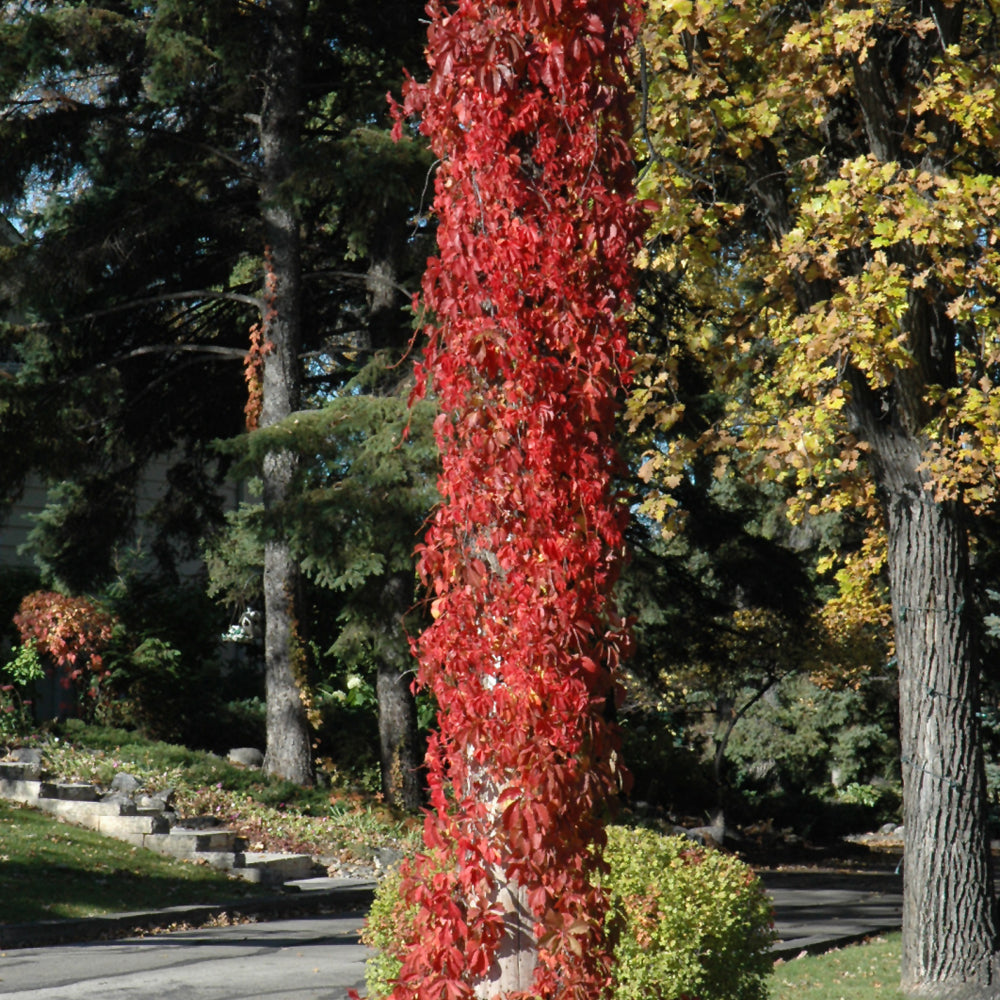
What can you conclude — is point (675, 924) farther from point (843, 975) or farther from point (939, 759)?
point (843, 975)

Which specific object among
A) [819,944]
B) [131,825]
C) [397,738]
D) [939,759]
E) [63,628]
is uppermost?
[63,628]

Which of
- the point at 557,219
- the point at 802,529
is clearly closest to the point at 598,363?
the point at 557,219

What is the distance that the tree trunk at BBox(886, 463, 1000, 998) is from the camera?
8859 mm

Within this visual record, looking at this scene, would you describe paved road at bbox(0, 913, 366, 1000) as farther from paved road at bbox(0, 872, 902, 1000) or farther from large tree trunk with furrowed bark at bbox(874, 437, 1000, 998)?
large tree trunk with furrowed bark at bbox(874, 437, 1000, 998)

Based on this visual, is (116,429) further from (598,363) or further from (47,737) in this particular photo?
(598,363)

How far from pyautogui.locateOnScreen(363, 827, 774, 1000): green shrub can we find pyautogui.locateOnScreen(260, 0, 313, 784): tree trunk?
11.9 meters

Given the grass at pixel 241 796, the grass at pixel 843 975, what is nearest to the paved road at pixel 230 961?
the grass at pixel 843 975

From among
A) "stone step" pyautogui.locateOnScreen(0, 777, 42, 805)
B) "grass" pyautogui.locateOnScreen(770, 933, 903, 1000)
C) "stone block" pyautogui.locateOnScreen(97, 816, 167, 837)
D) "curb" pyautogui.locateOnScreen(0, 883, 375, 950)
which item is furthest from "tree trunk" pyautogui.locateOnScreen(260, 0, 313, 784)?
"grass" pyautogui.locateOnScreen(770, 933, 903, 1000)

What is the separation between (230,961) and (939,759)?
5.51 metres

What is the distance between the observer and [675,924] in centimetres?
610

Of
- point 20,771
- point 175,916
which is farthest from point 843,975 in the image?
Result: point 20,771

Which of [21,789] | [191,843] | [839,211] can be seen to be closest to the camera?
[839,211]

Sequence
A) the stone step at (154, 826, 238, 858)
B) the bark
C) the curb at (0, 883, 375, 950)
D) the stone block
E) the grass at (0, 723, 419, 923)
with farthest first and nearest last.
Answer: the bark
the stone block
the stone step at (154, 826, 238, 858)
the grass at (0, 723, 419, 923)
the curb at (0, 883, 375, 950)

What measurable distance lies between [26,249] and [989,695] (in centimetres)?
1809
